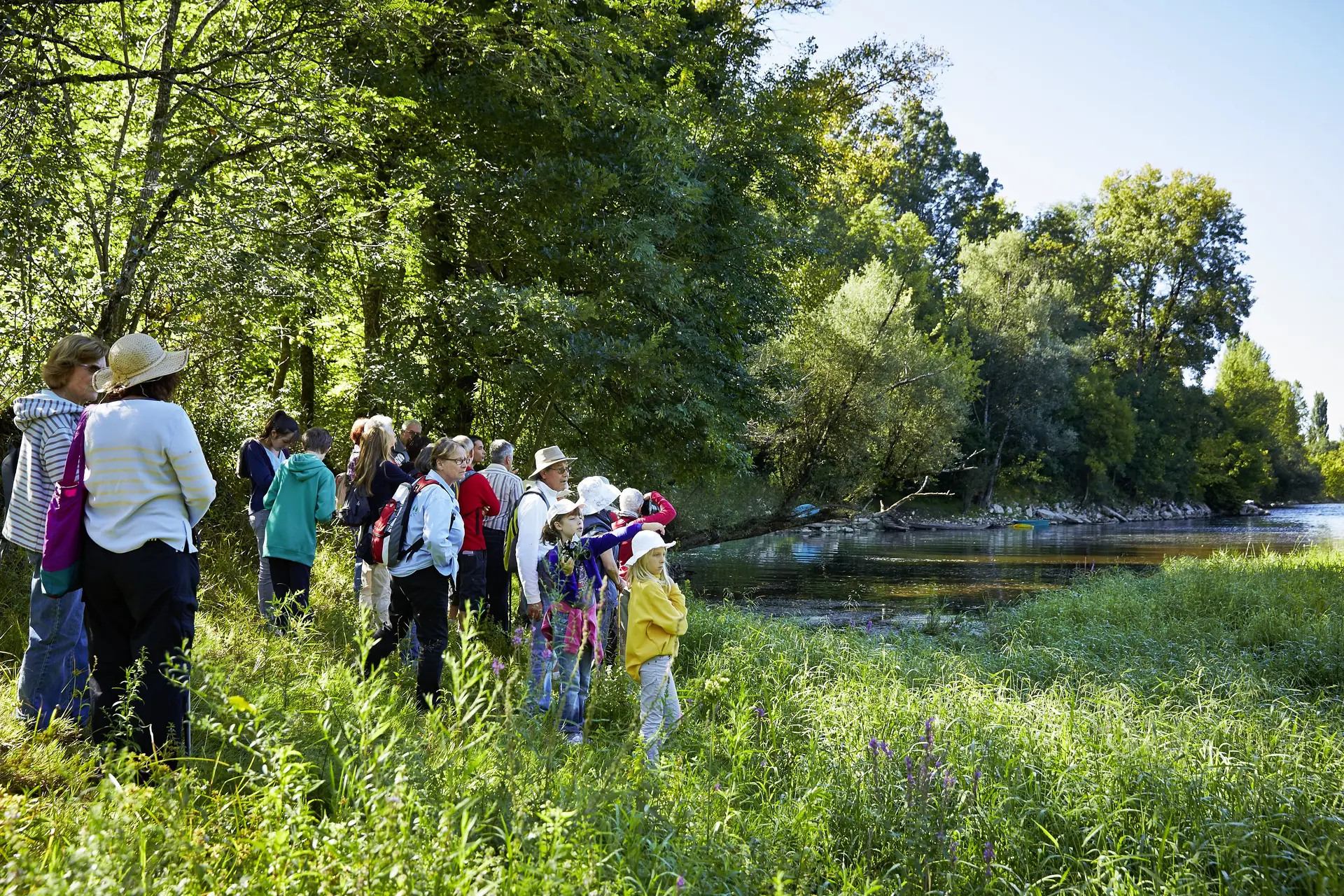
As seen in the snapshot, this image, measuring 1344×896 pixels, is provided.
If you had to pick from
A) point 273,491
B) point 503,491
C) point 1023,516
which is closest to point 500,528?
point 503,491

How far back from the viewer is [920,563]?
2147 centimetres

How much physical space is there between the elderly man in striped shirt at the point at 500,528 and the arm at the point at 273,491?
1.55 meters

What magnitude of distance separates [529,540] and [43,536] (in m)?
2.38

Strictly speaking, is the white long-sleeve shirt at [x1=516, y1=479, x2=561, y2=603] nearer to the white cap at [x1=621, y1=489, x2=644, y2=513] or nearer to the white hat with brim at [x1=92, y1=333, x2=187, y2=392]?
the white cap at [x1=621, y1=489, x2=644, y2=513]

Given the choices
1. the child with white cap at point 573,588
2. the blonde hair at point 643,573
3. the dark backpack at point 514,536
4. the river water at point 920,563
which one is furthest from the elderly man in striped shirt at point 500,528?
the river water at point 920,563

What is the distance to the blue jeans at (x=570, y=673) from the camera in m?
5.23

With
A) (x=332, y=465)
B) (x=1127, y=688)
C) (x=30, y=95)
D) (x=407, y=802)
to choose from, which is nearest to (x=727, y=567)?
(x=332, y=465)

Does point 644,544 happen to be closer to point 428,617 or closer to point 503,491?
point 428,617

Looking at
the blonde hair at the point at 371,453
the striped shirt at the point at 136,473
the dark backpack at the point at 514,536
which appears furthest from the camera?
the blonde hair at the point at 371,453

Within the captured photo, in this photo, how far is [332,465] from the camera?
11.2 meters

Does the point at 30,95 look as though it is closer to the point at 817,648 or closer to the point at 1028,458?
the point at 817,648

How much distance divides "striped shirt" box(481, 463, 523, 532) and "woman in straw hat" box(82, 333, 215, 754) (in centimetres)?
367

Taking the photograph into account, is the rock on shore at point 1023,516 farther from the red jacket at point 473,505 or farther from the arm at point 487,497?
the red jacket at point 473,505

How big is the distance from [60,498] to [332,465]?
314 inches
